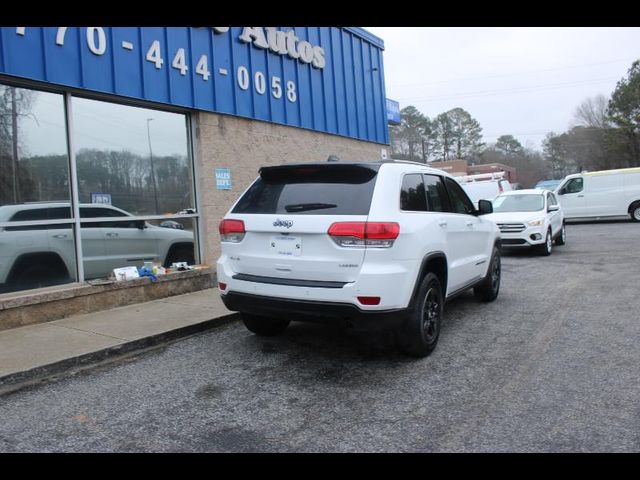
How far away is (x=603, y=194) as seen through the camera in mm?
20438

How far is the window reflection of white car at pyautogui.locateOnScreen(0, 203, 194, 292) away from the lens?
6328 mm

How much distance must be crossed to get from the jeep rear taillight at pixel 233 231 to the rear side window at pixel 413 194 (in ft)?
4.91

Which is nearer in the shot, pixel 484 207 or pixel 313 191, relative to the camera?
pixel 313 191

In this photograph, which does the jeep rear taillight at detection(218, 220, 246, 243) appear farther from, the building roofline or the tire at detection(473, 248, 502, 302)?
the building roofline

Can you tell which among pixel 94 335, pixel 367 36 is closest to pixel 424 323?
pixel 94 335

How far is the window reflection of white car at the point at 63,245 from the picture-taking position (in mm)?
6328

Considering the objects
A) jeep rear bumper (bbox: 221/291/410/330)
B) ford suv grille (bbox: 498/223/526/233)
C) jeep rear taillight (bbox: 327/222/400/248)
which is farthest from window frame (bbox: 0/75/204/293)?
ford suv grille (bbox: 498/223/526/233)

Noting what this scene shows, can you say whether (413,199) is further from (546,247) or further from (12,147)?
(546,247)

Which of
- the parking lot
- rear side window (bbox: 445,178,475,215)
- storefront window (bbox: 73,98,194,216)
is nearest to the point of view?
the parking lot

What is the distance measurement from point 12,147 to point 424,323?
17.9 ft

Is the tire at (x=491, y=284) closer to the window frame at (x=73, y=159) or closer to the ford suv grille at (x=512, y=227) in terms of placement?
the window frame at (x=73, y=159)

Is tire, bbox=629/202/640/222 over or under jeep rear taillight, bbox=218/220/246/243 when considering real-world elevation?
under

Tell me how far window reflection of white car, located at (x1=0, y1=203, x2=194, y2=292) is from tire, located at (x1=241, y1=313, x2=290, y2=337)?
290 cm
